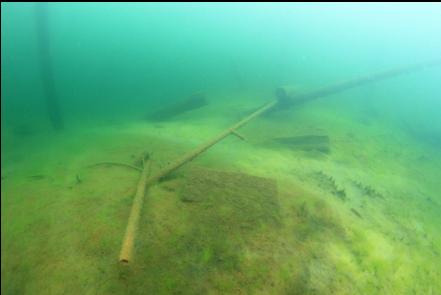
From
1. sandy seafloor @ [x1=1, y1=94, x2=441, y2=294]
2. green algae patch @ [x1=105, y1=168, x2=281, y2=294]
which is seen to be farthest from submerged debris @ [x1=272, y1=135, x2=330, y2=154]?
green algae patch @ [x1=105, y1=168, x2=281, y2=294]

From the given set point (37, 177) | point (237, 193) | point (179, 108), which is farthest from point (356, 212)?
point (179, 108)

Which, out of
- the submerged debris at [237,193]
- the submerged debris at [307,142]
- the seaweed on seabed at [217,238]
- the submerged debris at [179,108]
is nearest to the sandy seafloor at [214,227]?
the seaweed on seabed at [217,238]

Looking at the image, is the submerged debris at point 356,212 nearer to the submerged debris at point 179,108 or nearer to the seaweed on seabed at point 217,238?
the seaweed on seabed at point 217,238

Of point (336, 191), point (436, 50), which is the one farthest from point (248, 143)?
point (436, 50)

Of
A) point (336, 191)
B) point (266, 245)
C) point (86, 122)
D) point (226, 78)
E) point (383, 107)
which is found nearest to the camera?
point (266, 245)

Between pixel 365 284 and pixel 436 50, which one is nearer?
pixel 365 284

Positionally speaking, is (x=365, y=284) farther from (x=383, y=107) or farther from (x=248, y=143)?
(x=383, y=107)

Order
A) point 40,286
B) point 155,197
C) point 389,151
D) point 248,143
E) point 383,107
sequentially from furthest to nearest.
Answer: point 383,107, point 389,151, point 248,143, point 155,197, point 40,286

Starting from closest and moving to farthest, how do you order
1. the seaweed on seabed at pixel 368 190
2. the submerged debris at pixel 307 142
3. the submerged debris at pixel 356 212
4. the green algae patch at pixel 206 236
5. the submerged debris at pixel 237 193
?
the green algae patch at pixel 206 236, the submerged debris at pixel 237 193, the submerged debris at pixel 356 212, the seaweed on seabed at pixel 368 190, the submerged debris at pixel 307 142
